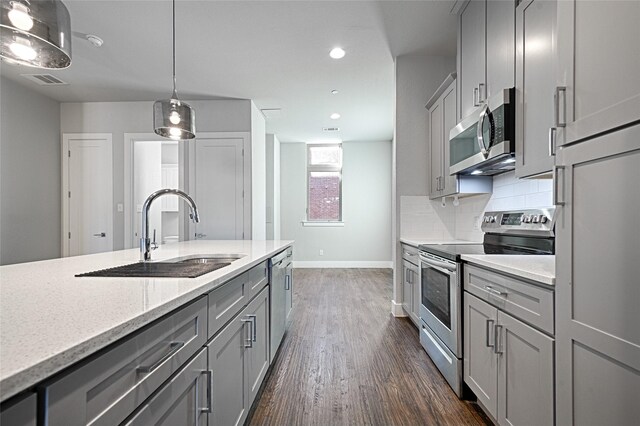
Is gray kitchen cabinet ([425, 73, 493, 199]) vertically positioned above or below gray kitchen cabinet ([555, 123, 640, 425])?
above

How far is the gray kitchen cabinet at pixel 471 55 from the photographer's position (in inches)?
92.8

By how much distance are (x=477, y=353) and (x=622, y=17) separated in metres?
1.56

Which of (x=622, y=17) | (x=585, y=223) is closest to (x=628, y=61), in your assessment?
(x=622, y=17)

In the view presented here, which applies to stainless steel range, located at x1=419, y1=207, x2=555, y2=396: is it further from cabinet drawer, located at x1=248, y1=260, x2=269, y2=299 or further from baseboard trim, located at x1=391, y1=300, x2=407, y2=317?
cabinet drawer, located at x1=248, y1=260, x2=269, y2=299

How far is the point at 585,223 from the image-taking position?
107cm

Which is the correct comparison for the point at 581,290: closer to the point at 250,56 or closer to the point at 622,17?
the point at 622,17

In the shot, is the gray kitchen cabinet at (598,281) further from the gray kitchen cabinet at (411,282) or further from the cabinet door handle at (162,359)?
the gray kitchen cabinet at (411,282)

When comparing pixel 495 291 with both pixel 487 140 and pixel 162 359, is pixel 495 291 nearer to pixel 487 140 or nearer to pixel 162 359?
pixel 487 140

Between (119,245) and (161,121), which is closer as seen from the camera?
(161,121)

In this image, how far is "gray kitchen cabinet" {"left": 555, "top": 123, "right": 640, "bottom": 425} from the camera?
2.96ft

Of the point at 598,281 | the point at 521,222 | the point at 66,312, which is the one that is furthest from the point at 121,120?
the point at 598,281

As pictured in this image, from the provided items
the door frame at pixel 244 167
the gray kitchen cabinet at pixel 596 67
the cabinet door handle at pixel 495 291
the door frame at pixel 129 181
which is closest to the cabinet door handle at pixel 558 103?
the gray kitchen cabinet at pixel 596 67

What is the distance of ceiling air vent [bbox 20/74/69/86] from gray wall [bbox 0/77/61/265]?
10.8 inches

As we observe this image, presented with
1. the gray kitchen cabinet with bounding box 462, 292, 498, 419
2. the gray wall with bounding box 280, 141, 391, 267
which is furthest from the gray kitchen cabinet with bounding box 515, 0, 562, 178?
the gray wall with bounding box 280, 141, 391, 267
